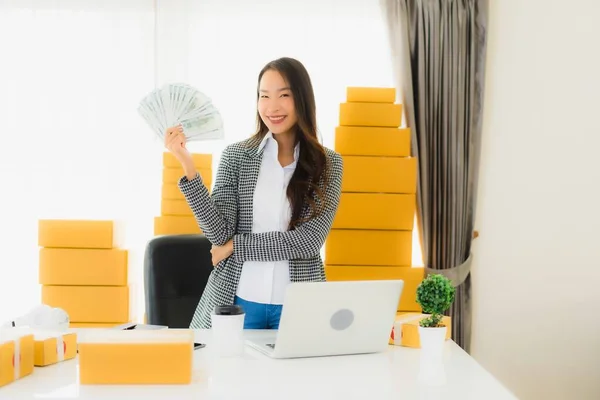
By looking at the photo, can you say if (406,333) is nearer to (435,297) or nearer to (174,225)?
(435,297)

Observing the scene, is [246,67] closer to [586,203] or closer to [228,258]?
[228,258]

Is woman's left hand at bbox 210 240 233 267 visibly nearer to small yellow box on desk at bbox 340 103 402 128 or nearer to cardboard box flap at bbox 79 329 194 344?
cardboard box flap at bbox 79 329 194 344

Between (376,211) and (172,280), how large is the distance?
3.17ft

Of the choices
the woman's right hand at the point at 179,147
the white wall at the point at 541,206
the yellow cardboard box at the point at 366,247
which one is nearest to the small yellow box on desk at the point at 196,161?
the yellow cardboard box at the point at 366,247

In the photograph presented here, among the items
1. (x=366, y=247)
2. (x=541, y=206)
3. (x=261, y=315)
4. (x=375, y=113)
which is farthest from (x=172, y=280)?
(x=541, y=206)

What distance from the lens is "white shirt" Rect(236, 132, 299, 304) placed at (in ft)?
7.27

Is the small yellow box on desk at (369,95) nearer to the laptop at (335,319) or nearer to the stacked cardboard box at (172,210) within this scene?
the stacked cardboard box at (172,210)

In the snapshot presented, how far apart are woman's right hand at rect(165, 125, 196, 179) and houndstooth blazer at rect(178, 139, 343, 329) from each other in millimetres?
41

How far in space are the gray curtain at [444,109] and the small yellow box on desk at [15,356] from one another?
7.03 ft

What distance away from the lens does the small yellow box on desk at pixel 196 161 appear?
3.08 m

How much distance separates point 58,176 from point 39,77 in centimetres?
50

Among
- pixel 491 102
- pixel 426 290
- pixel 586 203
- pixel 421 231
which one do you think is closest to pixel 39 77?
pixel 421 231

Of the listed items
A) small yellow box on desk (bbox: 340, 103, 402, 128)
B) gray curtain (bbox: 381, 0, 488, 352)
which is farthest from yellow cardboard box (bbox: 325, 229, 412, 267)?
small yellow box on desk (bbox: 340, 103, 402, 128)

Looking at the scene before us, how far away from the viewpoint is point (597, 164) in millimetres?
3420
